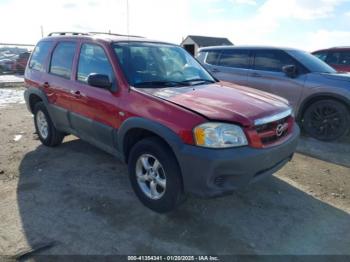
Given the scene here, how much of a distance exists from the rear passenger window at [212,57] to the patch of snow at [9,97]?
21.1 ft

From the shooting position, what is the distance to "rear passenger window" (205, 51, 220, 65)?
24.6 ft

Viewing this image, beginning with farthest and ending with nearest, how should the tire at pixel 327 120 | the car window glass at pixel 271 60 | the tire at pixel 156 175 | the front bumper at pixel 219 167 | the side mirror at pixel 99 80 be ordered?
1. the car window glass at pixel 271 60
2. the tire at pixel 327 120
3. the side mirror at pixel 99 80
4. the tire at pixel 156 175
5. the front bumper at pixel 219 167

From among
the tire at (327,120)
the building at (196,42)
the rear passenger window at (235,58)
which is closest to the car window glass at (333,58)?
the rear passenger window at (235,58)

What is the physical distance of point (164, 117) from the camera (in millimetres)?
3027

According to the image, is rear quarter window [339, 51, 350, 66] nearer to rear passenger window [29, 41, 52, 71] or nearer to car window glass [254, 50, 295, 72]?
car window glass [254, 50, 295, 72]

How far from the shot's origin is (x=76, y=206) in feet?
11.7

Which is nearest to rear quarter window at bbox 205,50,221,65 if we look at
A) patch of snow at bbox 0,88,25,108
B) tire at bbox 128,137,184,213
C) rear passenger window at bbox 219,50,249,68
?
rear passenger window at bbox 219,50,249,68

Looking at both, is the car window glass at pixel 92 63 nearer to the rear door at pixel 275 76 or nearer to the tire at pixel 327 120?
the rear door at pixel 275 76

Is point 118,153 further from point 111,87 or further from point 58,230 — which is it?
point 58,230

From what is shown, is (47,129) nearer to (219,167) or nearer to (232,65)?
(219,167)

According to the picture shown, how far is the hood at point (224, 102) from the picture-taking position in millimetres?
2930

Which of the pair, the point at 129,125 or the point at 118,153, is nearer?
the point at 129,125

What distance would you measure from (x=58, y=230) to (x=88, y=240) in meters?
0.38

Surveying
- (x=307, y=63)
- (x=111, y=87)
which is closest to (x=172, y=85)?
(x=111, y=87)
